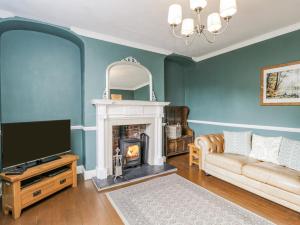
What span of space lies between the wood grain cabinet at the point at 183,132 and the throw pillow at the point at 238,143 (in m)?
1.43

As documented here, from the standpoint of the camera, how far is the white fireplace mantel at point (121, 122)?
3088 mm

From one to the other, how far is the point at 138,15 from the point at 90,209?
117 inches

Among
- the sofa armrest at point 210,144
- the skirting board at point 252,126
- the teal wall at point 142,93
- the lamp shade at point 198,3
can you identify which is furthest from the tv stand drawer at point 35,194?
the skirting board at point 252,126

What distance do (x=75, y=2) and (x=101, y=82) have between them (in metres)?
1.38

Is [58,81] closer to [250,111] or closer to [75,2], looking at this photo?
[75,2]

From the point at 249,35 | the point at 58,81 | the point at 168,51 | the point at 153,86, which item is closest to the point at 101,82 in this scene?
the point at 58,81

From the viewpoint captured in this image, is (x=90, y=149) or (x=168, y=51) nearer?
(x=90, y=149)

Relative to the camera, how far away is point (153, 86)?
12.9 feet

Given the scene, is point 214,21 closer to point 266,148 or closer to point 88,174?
point 266,148

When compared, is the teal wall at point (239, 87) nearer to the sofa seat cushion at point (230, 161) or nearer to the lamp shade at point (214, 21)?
the sofa seat cushion at point (230, 161)

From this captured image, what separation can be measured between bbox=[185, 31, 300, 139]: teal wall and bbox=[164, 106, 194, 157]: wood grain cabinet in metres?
0.29

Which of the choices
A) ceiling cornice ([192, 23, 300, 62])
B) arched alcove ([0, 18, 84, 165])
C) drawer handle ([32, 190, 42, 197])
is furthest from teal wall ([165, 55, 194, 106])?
drawer handle ([32, 190, 42, 197])

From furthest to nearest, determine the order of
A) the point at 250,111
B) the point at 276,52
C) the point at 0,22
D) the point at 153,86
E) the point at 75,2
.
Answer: the point at 153,86, the point at 250,111, the point at 276,52, the point at 0,22, the point at 75,2

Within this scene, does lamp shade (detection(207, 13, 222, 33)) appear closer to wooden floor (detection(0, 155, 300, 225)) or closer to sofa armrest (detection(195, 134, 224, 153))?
sofa armrest (detection(195, 134, 224, 153))
